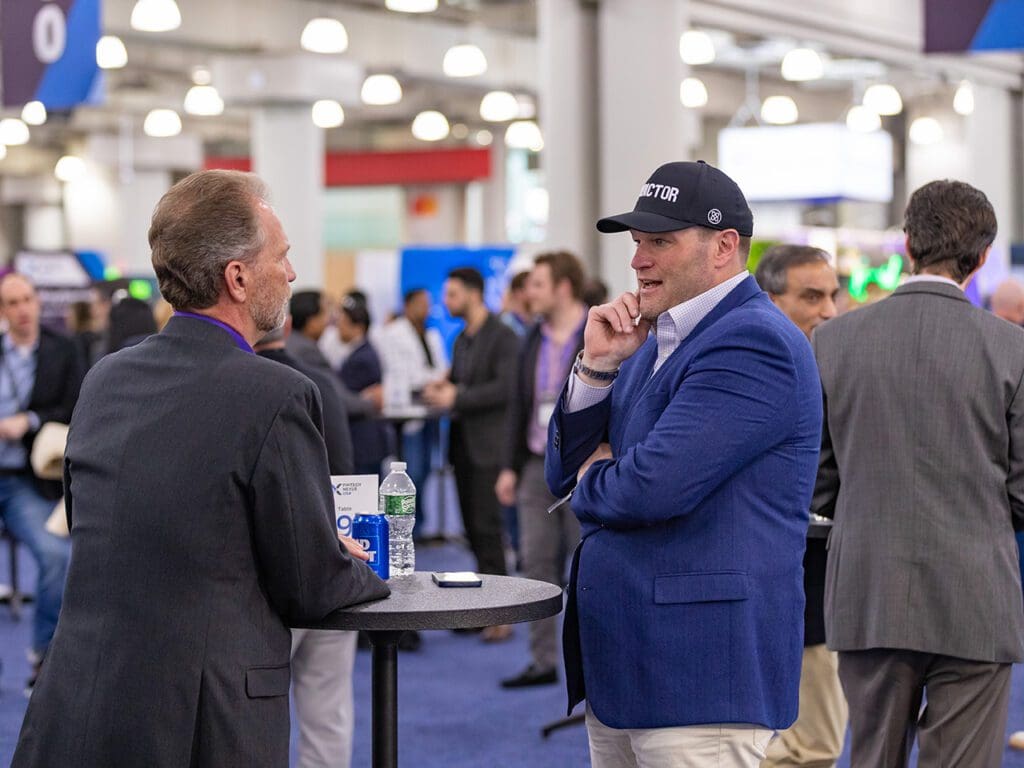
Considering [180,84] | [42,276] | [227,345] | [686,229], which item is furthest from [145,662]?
[180,84]

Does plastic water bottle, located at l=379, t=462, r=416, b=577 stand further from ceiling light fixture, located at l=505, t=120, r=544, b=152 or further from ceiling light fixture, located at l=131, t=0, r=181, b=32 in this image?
ceiling light fixture, located at l=505, t=120, r=544, b=152

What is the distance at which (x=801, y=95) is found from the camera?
23016 millimetres

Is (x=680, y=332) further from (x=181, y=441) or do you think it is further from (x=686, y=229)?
(x=181, y=441)

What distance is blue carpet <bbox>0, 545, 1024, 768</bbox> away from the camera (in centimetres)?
507

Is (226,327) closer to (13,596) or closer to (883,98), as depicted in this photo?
(13,596)

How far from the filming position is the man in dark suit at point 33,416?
5895 mm

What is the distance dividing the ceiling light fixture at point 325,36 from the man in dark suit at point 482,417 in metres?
5.88

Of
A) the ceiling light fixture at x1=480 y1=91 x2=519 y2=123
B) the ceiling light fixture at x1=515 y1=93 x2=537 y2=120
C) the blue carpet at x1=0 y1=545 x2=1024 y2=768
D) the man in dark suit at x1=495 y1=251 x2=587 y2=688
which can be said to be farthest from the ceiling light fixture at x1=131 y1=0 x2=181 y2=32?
the ceiling light fixture at x1=515 y1=93 x2=537 y2=120

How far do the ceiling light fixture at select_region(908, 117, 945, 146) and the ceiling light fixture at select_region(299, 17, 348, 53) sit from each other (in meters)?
10.1

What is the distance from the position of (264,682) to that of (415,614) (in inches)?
12.4

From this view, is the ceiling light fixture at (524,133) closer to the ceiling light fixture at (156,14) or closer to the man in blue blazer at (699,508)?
the ceiling light fixture at (156,14)

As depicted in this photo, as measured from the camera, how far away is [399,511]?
3203mm

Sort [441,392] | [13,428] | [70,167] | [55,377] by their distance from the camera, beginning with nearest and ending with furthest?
[13,428] → [55,377] → [441,392] → [70,167]

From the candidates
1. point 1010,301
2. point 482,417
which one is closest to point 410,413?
point 482,417
